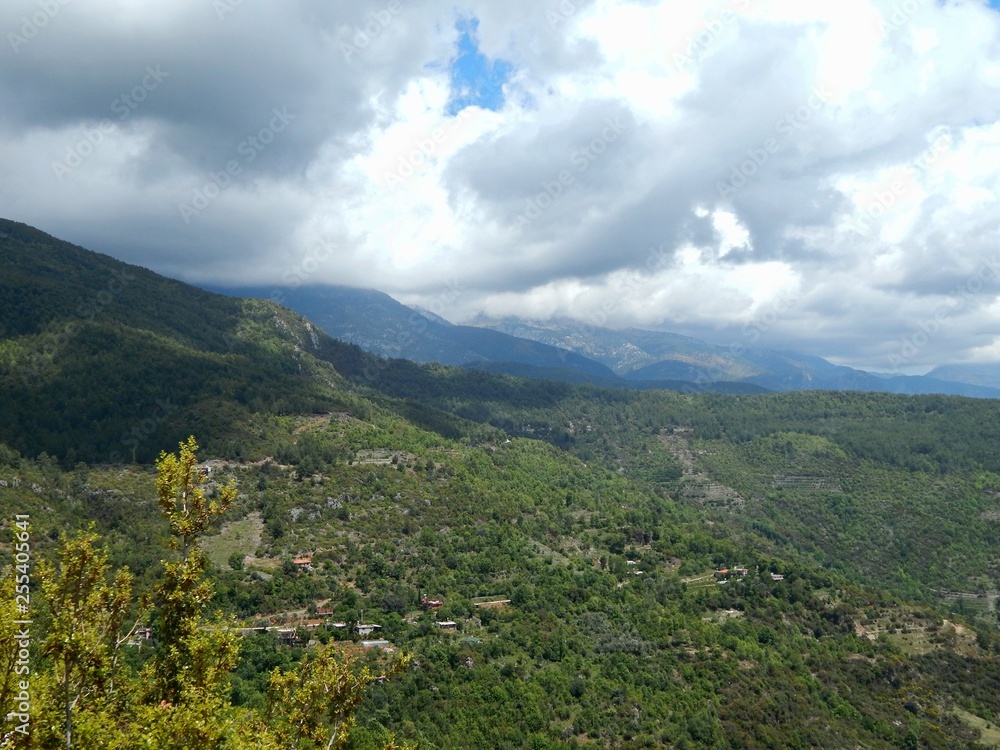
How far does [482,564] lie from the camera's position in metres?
85.1

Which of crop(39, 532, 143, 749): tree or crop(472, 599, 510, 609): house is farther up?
crop(39, 532, 143, 749): tree

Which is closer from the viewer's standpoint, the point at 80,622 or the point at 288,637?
the point at 80,622

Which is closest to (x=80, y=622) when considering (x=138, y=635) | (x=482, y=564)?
(x=138, y=635)

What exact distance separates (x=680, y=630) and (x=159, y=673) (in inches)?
2787

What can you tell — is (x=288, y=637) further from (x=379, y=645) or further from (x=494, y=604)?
(x=494, y=604)

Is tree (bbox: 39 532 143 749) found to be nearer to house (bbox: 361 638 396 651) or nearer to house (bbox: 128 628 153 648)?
house (bbox: 128 628 153 648)

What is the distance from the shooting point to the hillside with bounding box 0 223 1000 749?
59781 millimetres

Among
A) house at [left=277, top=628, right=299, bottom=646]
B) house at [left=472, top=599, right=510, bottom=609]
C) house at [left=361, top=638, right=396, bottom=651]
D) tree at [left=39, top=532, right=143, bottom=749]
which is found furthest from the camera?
house at [left=472, top=599, right=510, bottom=609]

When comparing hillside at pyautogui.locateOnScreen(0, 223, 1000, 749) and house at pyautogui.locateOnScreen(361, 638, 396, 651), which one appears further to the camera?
house at pyautogui.locateOnScreen(361, 638, 396, 651)

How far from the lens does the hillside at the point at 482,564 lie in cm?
5978

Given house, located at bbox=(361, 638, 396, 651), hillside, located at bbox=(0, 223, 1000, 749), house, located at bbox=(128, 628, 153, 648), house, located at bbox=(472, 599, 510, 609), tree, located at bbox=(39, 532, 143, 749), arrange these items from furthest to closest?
house, located at bbox=(472, 599, 510, 609), house, located at bbox=(361, 638, 396, 651), hillside, located at bbox=(0, 223, 1000, 749), house, located at bbox=(128, 628, 153, 648), tree, located at bbox=(39, 532, 143, 749)

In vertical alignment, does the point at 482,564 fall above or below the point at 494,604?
above

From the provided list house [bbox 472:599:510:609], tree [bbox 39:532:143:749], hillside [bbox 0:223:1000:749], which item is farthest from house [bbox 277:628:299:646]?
tree [bbox 39:532:143:749]

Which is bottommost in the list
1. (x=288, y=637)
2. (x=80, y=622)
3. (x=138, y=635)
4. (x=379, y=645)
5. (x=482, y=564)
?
(x=379, y=645)
